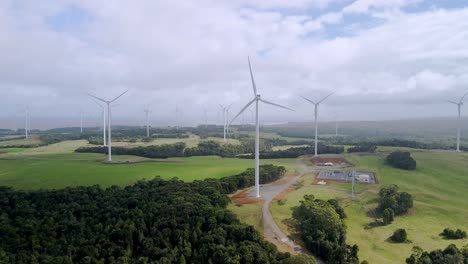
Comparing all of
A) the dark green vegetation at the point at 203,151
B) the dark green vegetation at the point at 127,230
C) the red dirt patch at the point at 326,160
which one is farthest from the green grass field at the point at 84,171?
the dark green vegetation at the point at 127,230

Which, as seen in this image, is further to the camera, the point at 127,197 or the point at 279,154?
the point at 279,154

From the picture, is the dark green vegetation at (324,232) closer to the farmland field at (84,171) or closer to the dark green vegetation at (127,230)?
the dark green vegetation at (127,230)

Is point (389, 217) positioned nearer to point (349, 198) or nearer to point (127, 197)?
point (349, 198)

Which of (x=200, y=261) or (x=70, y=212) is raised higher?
(x=70, y=212)

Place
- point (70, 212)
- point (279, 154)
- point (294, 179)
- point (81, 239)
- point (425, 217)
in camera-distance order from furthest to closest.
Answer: point (279, 154) < point (294, 179) < point (425, 217) < point (70, 212) < point (81, 239)

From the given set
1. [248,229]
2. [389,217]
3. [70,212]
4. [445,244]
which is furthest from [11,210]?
[445,244]

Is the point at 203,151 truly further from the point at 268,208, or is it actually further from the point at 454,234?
the point at 454,234

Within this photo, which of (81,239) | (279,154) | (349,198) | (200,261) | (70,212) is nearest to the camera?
(200,261)
